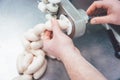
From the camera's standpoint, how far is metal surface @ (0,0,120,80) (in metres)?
0.73

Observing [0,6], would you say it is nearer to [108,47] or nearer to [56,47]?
[56,47]

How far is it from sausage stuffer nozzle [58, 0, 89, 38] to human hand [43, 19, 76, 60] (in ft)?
0.12

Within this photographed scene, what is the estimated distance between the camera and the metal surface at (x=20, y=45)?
2.39ft

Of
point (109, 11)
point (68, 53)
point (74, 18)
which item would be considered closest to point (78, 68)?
point (68, 53)

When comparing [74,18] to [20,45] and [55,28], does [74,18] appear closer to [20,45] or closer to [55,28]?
[55,28]

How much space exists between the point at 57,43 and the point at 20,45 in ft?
0.50

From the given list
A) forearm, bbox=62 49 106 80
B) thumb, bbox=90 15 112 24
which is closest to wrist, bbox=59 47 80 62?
forearm, bbox=62 49 106 80

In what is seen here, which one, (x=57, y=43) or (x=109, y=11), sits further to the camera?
(x=109, y=11)

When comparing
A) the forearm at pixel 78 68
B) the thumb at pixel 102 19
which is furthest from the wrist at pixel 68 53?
the thumb at pixel 102 19

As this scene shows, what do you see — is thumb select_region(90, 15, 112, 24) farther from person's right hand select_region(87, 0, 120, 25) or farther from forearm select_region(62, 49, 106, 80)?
forearm select_region(62, 49, 106, 80)

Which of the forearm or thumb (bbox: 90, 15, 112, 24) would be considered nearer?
Answer: the forearm

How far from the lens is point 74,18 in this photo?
0.71 m

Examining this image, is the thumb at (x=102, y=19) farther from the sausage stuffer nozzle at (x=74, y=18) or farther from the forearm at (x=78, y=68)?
the forearm at (x=78, y=68)

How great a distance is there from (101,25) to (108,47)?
0.10 m
